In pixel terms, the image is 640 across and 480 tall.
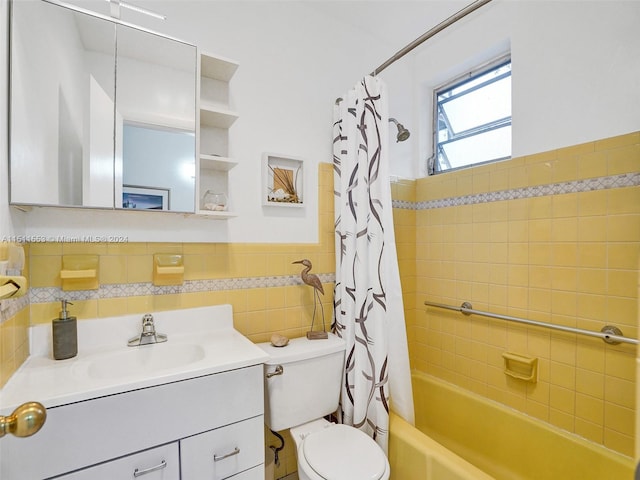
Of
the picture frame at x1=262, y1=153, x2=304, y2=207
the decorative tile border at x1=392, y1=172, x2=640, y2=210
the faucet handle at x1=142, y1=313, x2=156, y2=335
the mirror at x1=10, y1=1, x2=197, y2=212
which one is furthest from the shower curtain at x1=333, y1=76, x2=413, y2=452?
the faucet handle at x1=142, y1=313, x2=156, y2=335

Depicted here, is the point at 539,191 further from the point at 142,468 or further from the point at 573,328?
the point at 142,468

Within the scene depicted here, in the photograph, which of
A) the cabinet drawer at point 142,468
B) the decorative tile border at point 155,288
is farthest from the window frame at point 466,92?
the cabinet drawer at point 142,468

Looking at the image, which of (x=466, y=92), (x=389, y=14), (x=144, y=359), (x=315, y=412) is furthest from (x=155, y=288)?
(x=466, y=92)

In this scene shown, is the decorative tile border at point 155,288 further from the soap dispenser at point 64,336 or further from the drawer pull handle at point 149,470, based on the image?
the drawer pull handle at point 149,470

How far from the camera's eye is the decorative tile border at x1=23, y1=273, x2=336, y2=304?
117 cm

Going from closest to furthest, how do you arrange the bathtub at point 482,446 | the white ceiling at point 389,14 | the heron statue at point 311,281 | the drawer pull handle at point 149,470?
the drawer pull handle at point 149,470 < the bathtub at point 482,446 < the heron statue at point 311,281 < the white ceiling at point 389,14

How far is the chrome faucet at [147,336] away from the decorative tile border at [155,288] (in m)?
0.12

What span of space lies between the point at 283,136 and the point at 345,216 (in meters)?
0.56

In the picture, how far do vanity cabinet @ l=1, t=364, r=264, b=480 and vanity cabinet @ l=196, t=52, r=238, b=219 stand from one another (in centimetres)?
72

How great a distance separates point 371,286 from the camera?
153 centimetres

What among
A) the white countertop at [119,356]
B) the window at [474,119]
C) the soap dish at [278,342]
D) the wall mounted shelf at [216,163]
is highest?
the window at [474,119]

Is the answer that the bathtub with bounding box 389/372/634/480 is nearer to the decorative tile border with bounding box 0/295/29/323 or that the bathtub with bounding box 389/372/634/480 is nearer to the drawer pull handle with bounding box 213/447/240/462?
the drawer pull handle with bounding box 213/447/240/462

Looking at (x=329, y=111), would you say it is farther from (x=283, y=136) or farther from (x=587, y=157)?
(x=587, y=157)

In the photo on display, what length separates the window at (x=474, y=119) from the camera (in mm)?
1910
